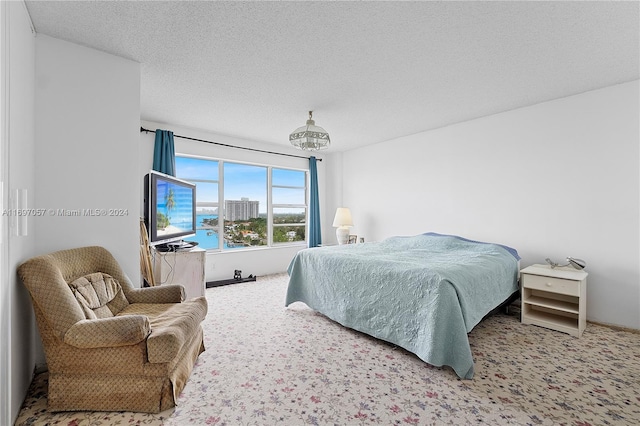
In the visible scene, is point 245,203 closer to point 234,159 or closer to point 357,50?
point 234,159

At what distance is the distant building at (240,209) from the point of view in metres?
5.18

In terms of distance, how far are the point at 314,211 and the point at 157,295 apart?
387 cm

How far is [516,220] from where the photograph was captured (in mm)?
3668

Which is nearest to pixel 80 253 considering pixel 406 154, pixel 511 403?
pixel 511 403

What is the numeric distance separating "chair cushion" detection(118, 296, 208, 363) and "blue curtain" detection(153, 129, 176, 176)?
2.36 metres

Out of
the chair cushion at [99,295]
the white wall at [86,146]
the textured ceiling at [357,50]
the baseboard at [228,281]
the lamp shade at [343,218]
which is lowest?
the baseboard at [228,281]

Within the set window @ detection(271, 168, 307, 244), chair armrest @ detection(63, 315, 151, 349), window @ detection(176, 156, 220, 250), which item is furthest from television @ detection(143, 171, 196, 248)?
window @ detection(271, 168, 307, 244)

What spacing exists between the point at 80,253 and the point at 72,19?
1.65 meters

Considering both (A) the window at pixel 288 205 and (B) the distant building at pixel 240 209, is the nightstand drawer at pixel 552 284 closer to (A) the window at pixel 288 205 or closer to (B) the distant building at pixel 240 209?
(A) the window at pixel 288 205

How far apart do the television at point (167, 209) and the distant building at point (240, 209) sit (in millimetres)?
1071

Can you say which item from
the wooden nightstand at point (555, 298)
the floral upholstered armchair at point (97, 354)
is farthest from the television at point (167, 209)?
the wooden nightstand at point (555, 298)

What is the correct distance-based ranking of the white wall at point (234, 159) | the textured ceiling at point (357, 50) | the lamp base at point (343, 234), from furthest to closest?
the lamp base at point (343, 234)
the white wall at point (234, 159)
the textured ceiling at point (357, 50)

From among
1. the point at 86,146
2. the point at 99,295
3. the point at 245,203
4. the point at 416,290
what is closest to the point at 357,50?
the point at 416,290

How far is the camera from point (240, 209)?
5.35 meters
